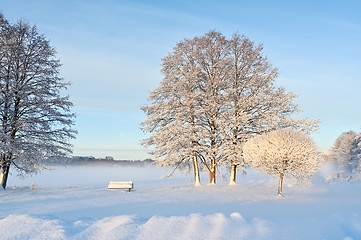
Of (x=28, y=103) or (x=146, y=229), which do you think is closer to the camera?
(x=146, y=229)

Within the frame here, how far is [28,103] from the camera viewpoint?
17141mm

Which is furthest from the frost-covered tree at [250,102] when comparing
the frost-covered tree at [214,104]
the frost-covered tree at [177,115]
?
the frost-covered tree at [177,115]

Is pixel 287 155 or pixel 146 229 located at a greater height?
pixel 287 155

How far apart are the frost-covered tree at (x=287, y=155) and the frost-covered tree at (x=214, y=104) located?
2645 millimetres

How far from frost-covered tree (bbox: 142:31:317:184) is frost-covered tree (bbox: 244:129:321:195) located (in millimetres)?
2645

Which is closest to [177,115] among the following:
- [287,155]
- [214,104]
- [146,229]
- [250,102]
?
[214,104]

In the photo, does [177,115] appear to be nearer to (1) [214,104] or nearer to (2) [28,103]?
(1) [214,104]

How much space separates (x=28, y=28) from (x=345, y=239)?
61.2 ft

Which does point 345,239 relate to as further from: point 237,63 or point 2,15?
point 2,15

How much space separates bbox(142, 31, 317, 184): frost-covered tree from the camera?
1977 centimetres

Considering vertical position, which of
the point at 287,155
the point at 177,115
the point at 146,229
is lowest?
the point at 146,229

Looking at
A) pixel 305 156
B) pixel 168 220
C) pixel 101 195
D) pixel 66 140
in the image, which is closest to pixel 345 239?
pixel 168 220

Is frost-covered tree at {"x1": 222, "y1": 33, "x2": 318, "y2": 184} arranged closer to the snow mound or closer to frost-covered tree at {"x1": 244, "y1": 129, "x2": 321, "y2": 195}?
frost-covered tree at {"x1": 244, "y1": 129, "x2": 321, "y2": 195}

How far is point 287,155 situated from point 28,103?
14.5m
